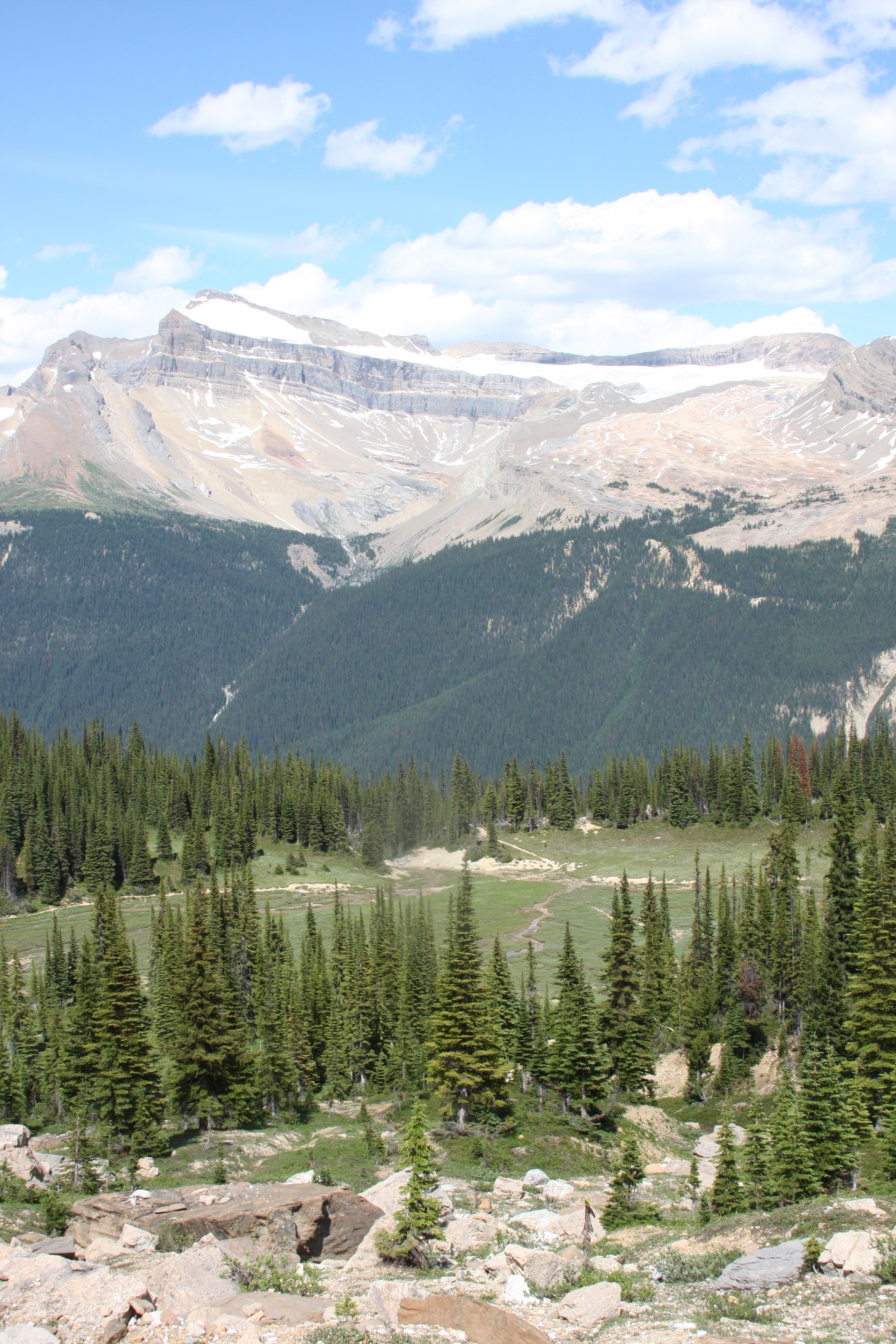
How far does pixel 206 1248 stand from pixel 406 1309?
9.29 m

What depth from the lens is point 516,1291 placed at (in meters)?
32.2

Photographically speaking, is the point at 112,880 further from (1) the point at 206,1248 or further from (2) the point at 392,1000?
(1) the point at 206,1248

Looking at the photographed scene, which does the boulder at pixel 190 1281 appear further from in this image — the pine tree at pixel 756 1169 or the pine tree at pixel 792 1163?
the pine tree at pixel 792 1163

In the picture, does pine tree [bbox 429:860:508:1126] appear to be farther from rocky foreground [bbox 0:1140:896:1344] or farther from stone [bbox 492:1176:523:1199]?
rocky foreground [bbox 0:1140:896:1344]

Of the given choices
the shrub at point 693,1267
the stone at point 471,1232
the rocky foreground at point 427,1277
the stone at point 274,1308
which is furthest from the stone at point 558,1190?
the stone at point 274,1308

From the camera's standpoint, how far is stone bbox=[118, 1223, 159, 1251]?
35.5m

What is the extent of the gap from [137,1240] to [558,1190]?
20170mm

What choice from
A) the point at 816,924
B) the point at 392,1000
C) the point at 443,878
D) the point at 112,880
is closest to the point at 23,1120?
the point at 392,1000

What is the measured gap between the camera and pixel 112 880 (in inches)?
5684

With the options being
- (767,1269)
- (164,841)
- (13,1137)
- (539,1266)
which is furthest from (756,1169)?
(164,841)

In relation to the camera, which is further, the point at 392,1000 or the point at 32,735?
the point at 32,735

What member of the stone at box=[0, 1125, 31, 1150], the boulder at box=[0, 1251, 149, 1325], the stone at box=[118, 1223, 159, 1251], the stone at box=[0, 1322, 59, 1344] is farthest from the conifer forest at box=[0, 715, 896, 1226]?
the stone at box=[0, 1322, 59, 1344]

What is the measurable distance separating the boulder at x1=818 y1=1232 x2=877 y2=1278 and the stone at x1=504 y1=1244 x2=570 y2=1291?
799 centimetres

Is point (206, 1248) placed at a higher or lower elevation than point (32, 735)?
lower
